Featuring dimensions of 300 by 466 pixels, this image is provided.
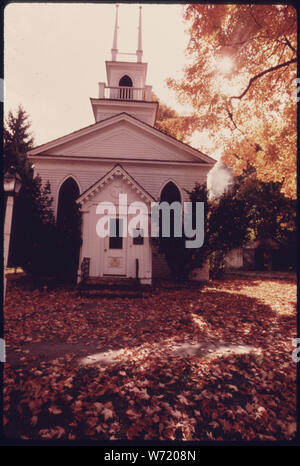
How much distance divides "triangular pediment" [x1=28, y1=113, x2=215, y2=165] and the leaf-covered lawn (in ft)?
33.3

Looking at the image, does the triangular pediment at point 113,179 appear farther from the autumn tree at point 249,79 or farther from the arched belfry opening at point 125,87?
the arched belfry opening at point 125,87

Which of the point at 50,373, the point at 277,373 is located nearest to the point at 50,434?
the point at 50,373

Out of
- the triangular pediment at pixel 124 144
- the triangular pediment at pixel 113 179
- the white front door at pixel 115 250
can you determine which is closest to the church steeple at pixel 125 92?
the triangular pediment at pixel 124 144

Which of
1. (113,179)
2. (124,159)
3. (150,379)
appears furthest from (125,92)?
(150,379)

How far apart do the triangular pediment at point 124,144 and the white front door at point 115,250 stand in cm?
516

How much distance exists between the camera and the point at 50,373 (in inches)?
156

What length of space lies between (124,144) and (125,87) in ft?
20.0

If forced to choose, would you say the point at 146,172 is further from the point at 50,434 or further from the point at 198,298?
Answer: the point at 50,434

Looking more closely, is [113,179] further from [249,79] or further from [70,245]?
[249,79]

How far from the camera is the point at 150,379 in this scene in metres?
3.85

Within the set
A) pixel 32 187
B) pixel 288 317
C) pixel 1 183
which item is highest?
pixel 32 187

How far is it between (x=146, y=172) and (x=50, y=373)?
12437mm

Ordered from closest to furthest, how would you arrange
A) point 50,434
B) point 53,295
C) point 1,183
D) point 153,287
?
1. point 1,183
2. point 50,434
3. point 53,295
4. point 153,287

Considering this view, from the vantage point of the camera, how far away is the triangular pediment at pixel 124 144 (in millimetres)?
14680
